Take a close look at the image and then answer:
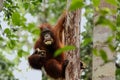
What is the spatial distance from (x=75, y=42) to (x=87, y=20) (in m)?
3.68

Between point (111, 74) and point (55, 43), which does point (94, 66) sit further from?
point (55, 43)

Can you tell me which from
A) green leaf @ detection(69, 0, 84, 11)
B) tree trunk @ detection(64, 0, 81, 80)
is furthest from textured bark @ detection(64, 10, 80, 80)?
green leaf @ detection(69, 0, 84, 11)

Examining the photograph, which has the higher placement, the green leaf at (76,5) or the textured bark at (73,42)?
the green leaf at (76,5)

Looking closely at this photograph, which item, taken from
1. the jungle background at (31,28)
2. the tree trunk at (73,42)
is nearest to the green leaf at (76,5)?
the jungle background at (31,28)

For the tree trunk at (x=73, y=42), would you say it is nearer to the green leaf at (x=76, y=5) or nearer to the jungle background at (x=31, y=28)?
the jungle background at (x=31, y=28)

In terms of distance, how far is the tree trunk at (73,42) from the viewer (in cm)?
320

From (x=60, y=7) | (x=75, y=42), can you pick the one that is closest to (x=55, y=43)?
(x=75, y=42)

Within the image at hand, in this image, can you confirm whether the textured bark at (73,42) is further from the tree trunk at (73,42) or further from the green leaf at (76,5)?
the green leaf at (76,5)

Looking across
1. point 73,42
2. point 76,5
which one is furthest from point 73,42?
point 76,5

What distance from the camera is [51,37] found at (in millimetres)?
4820

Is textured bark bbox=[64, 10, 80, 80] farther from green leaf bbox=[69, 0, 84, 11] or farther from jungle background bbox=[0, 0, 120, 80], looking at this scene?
green leaf bbox=[69, 0, 84, 11]

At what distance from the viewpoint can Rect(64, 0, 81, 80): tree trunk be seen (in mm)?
3199

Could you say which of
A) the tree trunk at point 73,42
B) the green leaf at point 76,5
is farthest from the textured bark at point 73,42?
the green leaf at point 76,5

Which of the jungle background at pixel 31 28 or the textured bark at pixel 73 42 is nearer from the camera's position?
the jungle background at pixel 31 28
